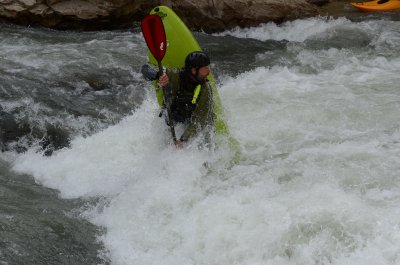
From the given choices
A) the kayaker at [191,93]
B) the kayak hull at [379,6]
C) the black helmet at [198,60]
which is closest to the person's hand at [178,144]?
the kayaker at [191,93]

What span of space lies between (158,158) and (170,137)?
0.26 metres

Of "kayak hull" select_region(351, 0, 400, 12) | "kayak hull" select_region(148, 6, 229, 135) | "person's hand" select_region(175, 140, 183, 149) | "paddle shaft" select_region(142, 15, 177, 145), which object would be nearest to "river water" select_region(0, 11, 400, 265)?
"person's hand" select_region(175, 140, 183, 149)

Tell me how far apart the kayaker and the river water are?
253 millimetres

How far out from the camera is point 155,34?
14.6 feet

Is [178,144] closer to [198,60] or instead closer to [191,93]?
[191,93]

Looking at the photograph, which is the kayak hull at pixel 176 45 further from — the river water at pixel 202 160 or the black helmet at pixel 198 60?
the black helmet at pixel 198 60

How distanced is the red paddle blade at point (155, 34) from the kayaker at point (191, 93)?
0.56 ft

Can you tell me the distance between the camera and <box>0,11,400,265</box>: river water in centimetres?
A: 353

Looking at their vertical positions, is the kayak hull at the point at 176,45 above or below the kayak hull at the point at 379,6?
above

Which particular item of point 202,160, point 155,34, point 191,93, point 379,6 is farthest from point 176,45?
point 379,6

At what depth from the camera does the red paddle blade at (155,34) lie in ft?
14.4

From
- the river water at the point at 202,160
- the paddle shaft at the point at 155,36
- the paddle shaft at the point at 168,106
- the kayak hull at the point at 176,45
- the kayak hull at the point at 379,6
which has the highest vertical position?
the paddle shaft at the point at 155,36

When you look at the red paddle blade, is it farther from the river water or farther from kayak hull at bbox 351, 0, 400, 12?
kayak hull at bbox 351, 0, 400, 12

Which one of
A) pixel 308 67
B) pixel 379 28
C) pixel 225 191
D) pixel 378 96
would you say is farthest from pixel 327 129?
pixel 379 28
